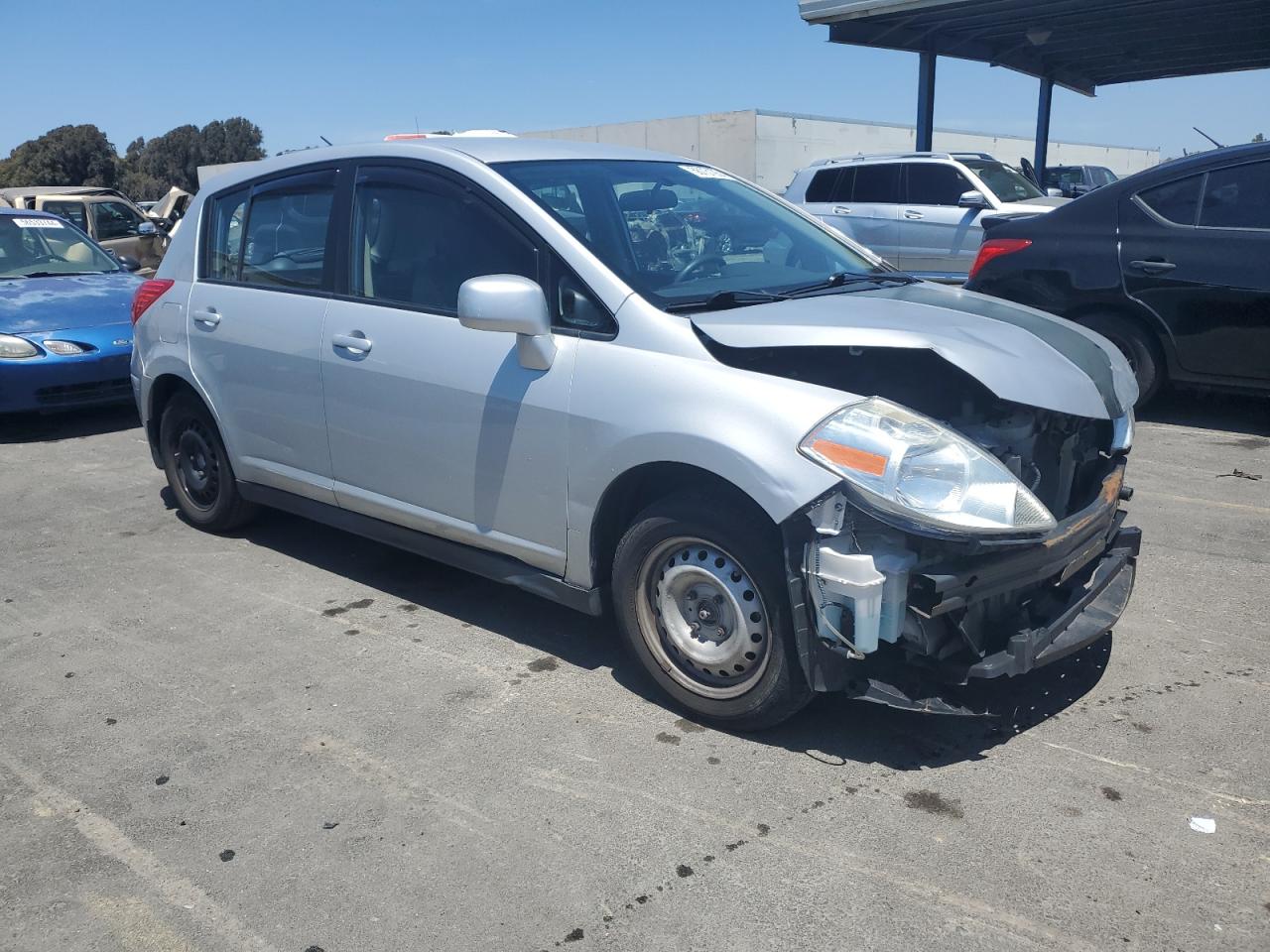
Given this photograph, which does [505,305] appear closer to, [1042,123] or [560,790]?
[560,790]

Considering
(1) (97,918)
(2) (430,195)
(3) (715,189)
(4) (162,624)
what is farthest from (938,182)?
(1) (97,918)

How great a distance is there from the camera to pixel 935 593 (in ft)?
9.86

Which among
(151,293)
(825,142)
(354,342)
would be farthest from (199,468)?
(825,142)

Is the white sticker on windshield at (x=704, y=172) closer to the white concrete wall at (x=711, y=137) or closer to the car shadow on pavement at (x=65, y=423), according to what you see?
the car shadow on pavement at (x=65, y=423)

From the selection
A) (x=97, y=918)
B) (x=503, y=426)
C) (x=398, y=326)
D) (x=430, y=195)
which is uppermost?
(x=430, y=195)

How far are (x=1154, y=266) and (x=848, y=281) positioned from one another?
376cm

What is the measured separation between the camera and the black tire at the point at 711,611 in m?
3.30

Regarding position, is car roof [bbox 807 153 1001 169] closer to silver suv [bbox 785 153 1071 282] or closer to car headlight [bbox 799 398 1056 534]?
silver suv [bbox 785 153 1071 282]

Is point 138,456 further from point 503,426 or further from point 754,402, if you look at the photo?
point 754,402

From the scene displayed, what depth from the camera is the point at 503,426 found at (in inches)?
154

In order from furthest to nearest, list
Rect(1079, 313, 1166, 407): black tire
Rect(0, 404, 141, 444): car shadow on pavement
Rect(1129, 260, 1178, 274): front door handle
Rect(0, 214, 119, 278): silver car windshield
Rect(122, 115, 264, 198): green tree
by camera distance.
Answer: Rect(122, 115, 264, 198): green tree
Rect(0, 214, 119, 278): silver car windshield
Rect(0, 404, 141, 444): car shadow on pavement
Rect(1079, 313, 1166, 407): black tire
Rect(1129, 260, 1178, 274): front door handle

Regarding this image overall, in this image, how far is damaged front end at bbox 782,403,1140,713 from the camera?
3043 millimetres

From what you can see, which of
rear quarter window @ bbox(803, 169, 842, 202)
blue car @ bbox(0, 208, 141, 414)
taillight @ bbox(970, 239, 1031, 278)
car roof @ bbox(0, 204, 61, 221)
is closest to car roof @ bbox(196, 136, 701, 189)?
taillight @ bbox(970, 239, 1031, 278)

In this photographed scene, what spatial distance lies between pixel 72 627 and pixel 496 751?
226cm
